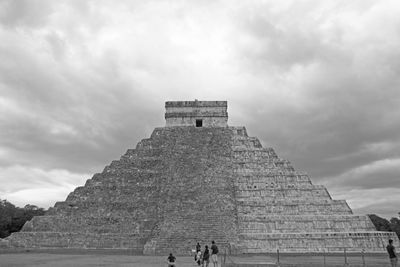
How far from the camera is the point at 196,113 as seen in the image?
3072 cm

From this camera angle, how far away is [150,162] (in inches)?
1056

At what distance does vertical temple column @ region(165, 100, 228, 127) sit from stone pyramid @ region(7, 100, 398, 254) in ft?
5.99

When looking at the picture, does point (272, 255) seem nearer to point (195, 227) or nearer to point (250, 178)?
point (195, 227)

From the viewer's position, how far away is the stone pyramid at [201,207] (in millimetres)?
20328

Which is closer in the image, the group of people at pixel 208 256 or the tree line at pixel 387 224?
the group of people at pixel 208 256

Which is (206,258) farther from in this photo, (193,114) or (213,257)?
(193,114)

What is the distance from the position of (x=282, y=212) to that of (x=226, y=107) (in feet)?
35.4

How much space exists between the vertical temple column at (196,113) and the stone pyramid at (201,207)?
1.83m

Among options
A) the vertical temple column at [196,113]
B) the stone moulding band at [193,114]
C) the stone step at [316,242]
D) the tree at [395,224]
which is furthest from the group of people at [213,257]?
the tree at [395,224]

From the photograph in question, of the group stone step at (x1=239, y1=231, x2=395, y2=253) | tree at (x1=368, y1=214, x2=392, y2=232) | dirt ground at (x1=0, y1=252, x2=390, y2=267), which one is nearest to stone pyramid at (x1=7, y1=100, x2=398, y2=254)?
stone step at (x1=239, y1=231, x2=395, y2=253)

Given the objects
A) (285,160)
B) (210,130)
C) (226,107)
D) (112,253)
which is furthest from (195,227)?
(226,107)

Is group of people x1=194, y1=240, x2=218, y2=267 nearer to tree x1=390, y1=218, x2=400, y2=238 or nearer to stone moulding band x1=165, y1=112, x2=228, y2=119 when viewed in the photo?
stone moulding band x1=165, y1=112, x2=228, y2=119

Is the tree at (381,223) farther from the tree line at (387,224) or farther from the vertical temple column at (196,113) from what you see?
the vertical temple column at (196,113)

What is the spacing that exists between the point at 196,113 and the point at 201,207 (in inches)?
391
